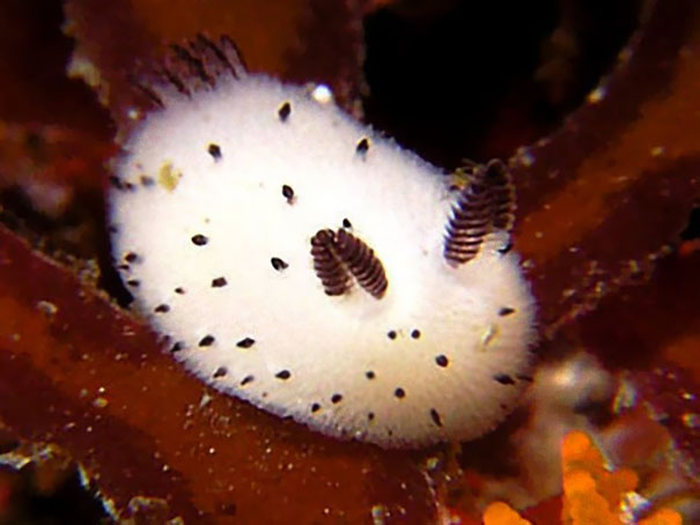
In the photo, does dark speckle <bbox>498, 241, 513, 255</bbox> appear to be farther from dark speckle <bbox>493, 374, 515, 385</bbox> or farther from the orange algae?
the orange algae

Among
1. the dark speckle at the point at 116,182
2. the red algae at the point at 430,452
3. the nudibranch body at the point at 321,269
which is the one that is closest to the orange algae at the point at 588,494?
the red algae at the point at 430,452

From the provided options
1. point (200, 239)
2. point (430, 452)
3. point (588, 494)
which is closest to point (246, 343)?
point (200, 239)

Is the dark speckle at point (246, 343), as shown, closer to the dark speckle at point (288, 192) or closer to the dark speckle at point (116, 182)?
the dark speckle at point (288, 192)

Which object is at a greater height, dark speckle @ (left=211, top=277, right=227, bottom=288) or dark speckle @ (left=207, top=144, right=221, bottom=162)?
dark speckle @ (left=207, top=144, right=221, bottom=162)

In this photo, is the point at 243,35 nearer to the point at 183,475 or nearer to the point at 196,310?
the point at 196,310

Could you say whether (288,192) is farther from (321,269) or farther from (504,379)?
(504,379)

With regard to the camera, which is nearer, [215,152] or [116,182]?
[215,152]

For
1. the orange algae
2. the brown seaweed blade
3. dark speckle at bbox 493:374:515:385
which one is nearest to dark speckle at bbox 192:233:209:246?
the brown seaweed blade
